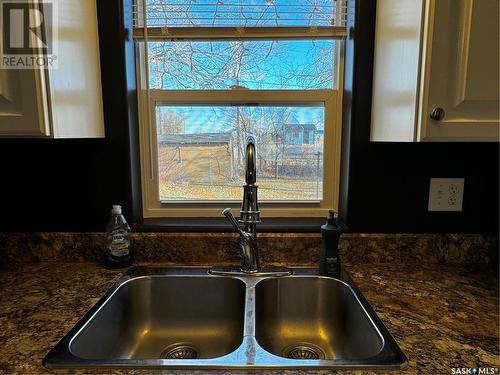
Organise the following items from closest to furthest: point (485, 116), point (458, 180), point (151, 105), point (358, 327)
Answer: point (485, 116) < point (358, 327) < point (458, 180) < point (151, 105)

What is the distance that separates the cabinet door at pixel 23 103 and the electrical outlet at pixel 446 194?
1.23 meters

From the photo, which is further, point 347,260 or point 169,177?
point 169,177

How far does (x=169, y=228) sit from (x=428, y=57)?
950 millimetres

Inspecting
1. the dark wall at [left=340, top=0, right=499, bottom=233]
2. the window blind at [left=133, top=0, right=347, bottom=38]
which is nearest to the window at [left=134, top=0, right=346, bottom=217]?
the window blind at [left=133, top=0, right=347, bottom=38]

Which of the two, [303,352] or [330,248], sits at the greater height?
[330,248]

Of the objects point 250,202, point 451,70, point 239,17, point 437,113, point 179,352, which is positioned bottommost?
point 179,352

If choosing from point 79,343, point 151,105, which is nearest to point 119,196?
point 151,105

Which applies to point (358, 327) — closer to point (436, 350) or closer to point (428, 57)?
point (436, 350)

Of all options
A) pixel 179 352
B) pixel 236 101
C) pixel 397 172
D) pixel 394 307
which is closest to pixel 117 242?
pixel 179 352

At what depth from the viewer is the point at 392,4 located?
94 cm

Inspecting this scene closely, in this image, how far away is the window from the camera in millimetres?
1179

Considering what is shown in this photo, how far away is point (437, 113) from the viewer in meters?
0.77

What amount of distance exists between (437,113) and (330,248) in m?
0.49

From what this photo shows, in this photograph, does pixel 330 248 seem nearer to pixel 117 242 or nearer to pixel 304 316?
pixel 304 316
